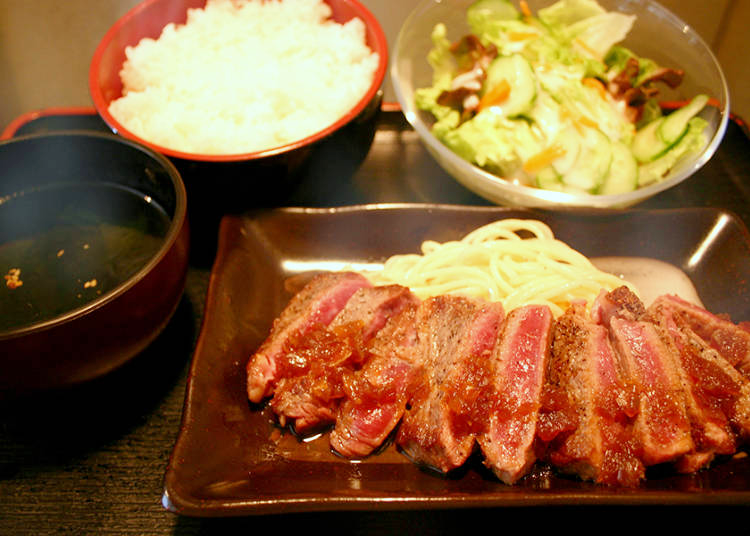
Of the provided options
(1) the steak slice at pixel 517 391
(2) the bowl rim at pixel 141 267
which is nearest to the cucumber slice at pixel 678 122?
(1) the steak slice at pixel 517 391

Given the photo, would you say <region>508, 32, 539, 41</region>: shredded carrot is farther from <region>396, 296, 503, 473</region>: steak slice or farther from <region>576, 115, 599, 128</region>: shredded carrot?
<region>396, 296, 503, 473</region>: steak slice

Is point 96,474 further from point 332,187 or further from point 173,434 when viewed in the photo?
point 332,187

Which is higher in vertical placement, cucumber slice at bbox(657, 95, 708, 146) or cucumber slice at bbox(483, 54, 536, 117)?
cucumber slice at bbox(657, 95, 708, 146)

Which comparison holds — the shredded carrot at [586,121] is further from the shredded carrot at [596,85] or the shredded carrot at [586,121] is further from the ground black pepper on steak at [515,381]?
the ground black pepper on steak at [515,381]

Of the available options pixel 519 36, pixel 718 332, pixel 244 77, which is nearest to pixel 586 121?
pixel 519 36

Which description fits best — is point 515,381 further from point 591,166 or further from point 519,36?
point 519,36

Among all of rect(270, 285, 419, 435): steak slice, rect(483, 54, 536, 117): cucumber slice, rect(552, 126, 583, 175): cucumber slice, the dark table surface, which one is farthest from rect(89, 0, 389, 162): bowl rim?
rect(552, 126, 583, 175): cucumber slice
